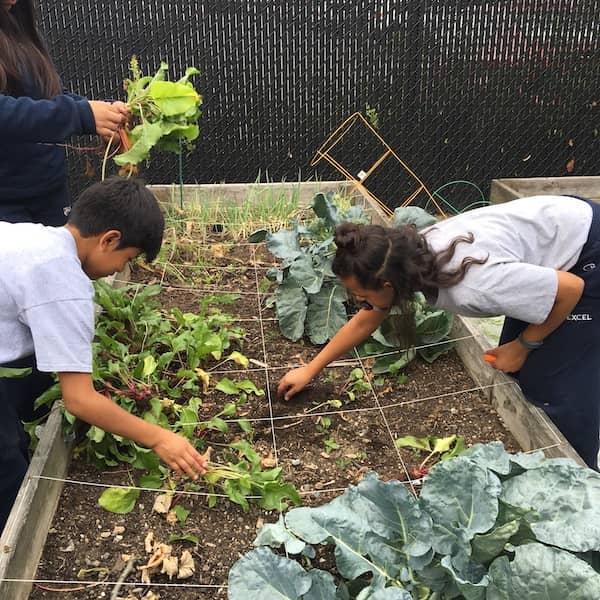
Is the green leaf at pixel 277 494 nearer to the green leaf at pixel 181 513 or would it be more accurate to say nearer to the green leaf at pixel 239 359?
the green leaf at pixel 181 513

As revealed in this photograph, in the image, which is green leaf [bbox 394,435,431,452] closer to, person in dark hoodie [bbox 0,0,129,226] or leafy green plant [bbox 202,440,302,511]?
leafy green plant [bbox 202,440,302,511]

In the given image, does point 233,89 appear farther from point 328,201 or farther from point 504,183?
point 328,201

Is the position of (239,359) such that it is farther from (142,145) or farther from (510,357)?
(510,357)

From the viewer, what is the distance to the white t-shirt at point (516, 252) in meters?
1.87

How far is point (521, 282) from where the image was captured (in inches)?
73.1

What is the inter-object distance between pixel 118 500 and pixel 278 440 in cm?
60

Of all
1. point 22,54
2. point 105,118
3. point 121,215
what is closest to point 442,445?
point 121,215

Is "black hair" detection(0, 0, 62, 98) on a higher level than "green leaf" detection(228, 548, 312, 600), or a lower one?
higher

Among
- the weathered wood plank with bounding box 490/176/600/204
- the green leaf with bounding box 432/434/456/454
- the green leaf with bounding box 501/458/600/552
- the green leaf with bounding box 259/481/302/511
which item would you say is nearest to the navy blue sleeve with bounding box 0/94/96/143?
the green leaf with bounding box 259/481/302/511

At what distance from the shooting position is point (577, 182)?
237 inches

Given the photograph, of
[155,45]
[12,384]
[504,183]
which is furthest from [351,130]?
[12,384]

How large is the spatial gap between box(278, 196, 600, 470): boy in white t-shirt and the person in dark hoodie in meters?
1.02

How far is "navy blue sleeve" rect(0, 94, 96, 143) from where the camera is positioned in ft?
7.00

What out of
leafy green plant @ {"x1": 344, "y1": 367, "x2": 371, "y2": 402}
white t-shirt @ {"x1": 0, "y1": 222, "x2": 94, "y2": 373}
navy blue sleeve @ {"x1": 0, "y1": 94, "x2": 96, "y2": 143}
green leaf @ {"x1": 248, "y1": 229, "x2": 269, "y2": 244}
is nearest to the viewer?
white t-shirt @ {"x1": 0, "y1": 222, "x2": 94, "y2": 373}
